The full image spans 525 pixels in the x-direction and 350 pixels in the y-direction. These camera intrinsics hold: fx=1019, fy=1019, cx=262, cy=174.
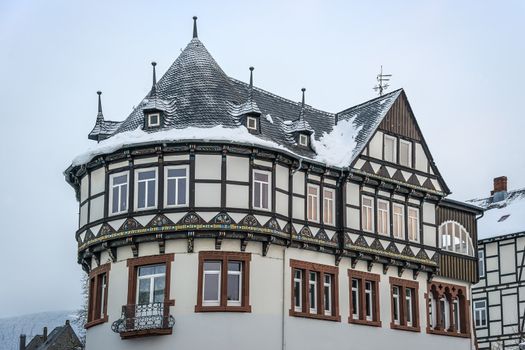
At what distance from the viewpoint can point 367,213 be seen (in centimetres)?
4453

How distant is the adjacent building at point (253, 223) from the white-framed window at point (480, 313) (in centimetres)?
1536

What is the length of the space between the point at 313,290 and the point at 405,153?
28.3ft

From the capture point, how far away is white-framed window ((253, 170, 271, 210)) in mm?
39781

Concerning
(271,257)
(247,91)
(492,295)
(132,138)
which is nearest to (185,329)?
(271,257)

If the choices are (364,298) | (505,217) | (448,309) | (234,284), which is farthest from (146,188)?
(505,217)

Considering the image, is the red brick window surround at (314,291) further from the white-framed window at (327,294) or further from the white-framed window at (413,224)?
the white-framed window at (413,224)

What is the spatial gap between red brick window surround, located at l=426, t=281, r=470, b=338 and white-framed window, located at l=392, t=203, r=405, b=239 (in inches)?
129

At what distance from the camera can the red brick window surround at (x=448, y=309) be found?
1871 inches

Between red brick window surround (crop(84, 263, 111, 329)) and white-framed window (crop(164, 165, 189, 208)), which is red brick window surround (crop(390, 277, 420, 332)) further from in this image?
red brick window surround (crop(84, 263, 111, 329))

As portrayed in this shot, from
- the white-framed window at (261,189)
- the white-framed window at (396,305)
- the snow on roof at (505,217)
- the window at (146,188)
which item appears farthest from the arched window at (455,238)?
the window at (146,188)

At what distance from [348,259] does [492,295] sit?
21830 mm

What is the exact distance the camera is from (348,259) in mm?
43625

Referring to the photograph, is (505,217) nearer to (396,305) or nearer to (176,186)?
(396,305)

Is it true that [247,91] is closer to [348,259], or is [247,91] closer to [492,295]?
[348,259]
